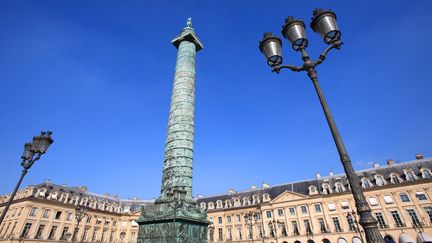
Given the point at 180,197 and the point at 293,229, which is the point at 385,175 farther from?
the point at 180,197

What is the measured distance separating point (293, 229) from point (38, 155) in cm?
3667

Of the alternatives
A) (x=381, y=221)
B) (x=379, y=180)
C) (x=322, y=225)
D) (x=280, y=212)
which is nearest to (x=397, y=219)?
(x=381, y=221)

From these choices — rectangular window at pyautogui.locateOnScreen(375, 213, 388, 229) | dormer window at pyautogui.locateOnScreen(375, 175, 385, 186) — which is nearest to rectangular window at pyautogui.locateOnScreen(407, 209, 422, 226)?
rectangular window at pyautogui.locateOnScreen(375, 213, 388, 229)

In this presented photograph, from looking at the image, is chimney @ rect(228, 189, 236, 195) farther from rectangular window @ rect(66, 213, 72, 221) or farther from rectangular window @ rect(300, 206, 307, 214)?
rectangular window @ rect(66, 213, 72, 221)

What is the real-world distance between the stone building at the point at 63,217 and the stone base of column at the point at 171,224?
968 inches

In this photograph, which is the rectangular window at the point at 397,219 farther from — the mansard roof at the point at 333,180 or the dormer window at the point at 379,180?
the mansard roof at the point at 333,180

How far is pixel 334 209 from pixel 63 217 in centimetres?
4247

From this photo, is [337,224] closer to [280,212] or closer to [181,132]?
[280,212]

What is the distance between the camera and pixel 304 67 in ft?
15.5

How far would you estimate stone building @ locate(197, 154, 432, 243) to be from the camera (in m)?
30.2

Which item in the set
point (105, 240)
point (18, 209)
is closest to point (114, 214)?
point (105, 240)

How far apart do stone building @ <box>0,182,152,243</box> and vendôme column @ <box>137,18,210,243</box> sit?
971 inches

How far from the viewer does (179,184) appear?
31.3 ft

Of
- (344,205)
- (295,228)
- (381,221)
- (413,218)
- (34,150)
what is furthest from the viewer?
(295,228)
